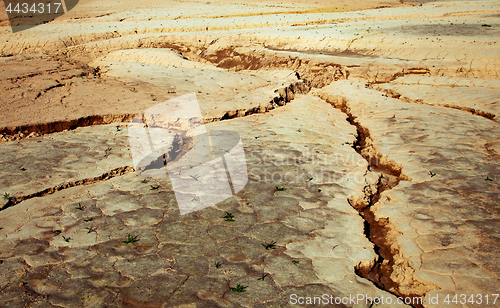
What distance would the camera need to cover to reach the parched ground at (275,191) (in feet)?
7.74

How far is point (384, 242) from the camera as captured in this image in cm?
302

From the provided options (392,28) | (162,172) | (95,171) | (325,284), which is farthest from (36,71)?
(392,28)

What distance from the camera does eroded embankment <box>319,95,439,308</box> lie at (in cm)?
249

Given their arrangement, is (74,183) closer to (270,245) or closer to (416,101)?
(270,245)

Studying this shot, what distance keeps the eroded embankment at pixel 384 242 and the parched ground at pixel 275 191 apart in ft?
0.05

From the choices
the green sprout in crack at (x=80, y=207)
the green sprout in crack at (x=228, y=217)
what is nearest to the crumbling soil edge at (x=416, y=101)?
the green sprout in crack at (x=228, y=217)

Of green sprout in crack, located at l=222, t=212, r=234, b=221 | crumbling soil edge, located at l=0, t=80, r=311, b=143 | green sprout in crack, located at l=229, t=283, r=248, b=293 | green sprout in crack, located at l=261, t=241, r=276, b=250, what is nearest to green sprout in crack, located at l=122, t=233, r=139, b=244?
green sprout in crack, located at l=222, t=212, r=234, b=221

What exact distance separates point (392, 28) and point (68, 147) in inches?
438

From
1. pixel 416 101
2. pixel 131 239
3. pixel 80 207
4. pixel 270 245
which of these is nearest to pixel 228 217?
pixel 270 245

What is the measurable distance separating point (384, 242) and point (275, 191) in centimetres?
121

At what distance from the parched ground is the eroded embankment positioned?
2cm

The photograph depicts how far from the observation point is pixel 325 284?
7.81 feet

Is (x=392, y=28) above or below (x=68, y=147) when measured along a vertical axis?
above

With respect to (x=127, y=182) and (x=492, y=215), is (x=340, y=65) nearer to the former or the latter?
(x=492, y=215)
